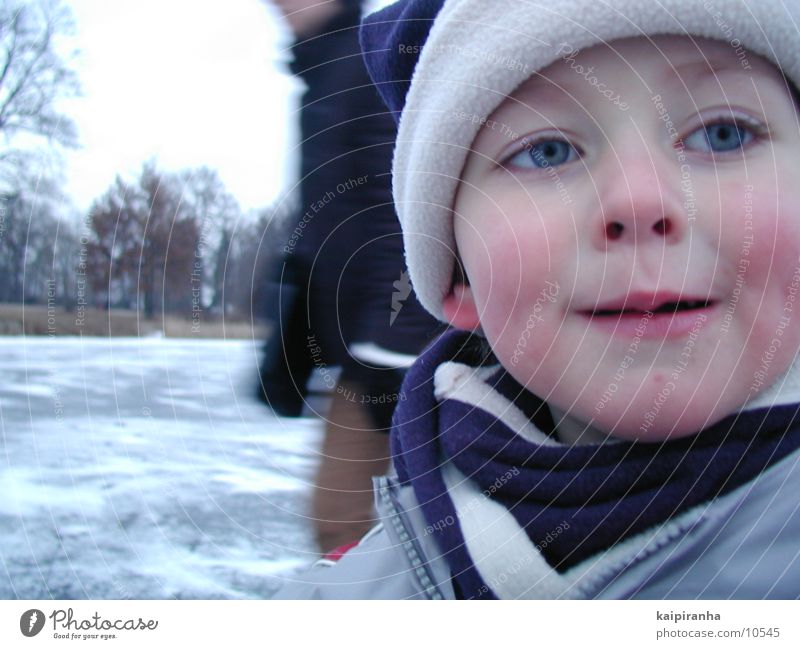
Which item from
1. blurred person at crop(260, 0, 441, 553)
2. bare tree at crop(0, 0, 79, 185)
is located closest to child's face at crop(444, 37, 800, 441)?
blurred person at crop(260, 0, 441, 553)

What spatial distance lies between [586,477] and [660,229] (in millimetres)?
135

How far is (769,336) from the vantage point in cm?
39

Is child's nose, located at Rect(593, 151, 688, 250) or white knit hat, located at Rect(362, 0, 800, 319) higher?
white knit hat, located at Rect(362, 0, 800, 319)

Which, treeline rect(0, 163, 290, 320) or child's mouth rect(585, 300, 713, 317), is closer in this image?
child's mouth rect(585, 300, 713, 317)

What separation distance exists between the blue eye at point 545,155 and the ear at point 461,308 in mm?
90

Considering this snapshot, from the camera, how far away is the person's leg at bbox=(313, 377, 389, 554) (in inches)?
22.2

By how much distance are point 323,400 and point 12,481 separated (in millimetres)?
214

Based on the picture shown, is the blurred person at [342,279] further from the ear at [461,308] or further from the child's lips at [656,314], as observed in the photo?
the child's lips at [656,314]

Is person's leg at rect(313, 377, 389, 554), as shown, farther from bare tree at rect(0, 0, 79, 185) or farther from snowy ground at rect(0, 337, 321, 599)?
bare tree at rect(0, 0, 79, 185)

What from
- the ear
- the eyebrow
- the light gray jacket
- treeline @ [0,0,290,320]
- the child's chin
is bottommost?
the light gray jacket

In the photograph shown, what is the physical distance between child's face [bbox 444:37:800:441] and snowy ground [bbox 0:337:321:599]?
9.6 inches

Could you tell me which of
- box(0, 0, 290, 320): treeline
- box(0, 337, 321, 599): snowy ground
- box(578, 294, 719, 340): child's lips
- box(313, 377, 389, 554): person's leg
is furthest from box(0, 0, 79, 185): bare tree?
box(578, 294, 719, 340): child's lips

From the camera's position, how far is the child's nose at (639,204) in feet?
1.23
